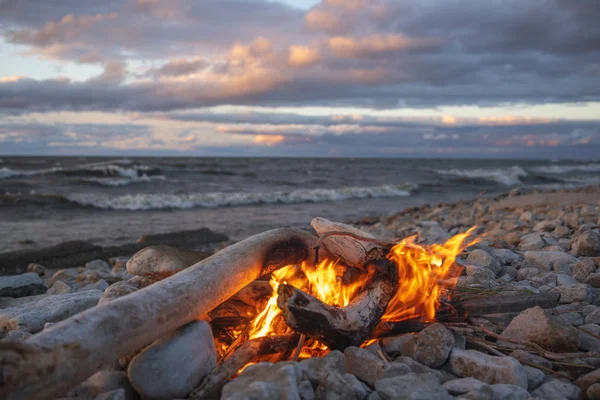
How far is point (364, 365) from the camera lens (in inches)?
108

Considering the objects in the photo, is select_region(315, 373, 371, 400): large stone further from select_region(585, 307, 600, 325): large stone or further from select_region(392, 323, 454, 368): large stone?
select_region(585, 307, 600, 325): large stone

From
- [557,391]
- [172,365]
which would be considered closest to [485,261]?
[557,391]

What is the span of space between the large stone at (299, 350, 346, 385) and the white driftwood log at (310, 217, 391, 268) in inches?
29.8

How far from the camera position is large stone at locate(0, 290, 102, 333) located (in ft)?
12.0

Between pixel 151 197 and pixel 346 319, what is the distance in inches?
709

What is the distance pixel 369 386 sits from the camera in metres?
2.67

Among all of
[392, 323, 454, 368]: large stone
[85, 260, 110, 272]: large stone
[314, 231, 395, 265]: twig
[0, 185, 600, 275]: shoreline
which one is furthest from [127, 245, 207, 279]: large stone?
[85, 260, 110, 272]: large stone

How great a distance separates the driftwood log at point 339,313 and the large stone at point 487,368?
1.78 ft

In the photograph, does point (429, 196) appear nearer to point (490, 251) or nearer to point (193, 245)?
point (193, 245)

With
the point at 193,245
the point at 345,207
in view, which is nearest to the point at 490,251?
the point at 193,245

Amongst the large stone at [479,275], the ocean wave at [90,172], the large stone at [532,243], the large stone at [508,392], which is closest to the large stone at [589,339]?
the large stone at [479,275]

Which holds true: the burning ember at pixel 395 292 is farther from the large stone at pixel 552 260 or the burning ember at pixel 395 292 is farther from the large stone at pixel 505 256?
the large stone at pixel 552 260

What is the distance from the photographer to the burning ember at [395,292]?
332cm

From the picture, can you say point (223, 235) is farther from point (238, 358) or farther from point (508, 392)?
point (508, 392)
